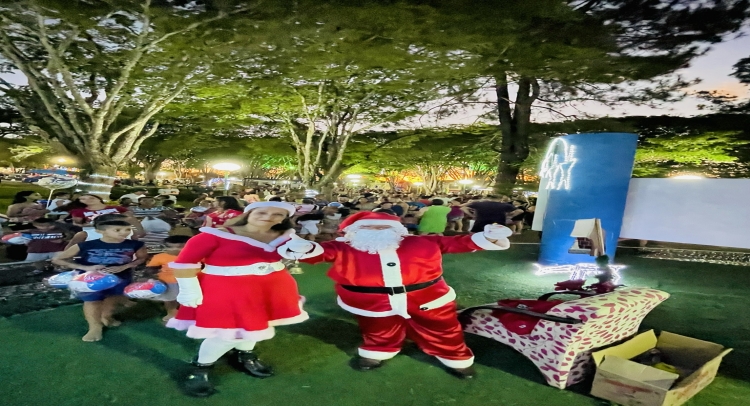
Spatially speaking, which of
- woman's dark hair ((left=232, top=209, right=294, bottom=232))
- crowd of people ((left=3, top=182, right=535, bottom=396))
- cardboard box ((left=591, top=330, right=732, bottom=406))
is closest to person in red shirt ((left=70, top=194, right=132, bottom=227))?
crowd of people ((left=3, top=182, right=535, bottom=396))

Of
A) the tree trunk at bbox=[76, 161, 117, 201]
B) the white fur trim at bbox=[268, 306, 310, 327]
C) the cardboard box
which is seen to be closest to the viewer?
the cardboard box

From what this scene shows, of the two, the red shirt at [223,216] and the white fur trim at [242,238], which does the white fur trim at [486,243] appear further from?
the red shirt at [223,216]

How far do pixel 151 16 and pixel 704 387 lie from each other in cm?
1040

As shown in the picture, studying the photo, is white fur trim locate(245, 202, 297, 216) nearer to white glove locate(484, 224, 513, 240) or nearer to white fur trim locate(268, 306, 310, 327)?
white fur trim locate(268, 306, 310, 327)

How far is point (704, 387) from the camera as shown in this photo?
3422 millimetres

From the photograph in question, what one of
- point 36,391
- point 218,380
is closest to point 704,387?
point 218,380

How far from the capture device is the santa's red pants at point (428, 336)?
365cm

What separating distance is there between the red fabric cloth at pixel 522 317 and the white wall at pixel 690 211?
13.0 ft

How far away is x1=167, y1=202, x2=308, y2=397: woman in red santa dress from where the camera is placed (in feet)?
10.5

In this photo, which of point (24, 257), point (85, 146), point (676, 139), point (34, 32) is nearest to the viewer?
point (24, 257)

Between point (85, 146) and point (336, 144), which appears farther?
Answer: point (336, 144)

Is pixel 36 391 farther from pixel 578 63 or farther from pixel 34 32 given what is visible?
pixel 578 63

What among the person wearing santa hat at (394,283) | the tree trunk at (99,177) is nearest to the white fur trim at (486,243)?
the person wearing santa hat at (394,283)

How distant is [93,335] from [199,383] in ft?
5.11
